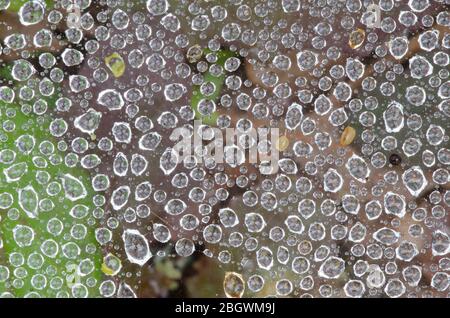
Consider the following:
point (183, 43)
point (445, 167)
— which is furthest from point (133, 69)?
point (445, 167)

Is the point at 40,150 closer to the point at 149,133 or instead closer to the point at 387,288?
the point at 149,133

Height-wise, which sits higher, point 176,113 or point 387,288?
point 176,113

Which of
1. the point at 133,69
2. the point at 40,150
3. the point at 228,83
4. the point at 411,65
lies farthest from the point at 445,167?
the point at 40,150

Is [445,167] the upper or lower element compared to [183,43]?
lower

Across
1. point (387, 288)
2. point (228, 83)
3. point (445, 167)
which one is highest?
point (228, 83)

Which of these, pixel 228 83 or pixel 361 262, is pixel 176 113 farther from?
→ pixel 361 262
